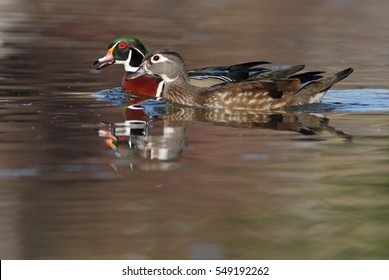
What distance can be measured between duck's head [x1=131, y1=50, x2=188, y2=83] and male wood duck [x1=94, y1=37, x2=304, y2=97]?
224mm

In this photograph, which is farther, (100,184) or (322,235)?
(100,184)

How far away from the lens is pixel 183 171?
31.3ft

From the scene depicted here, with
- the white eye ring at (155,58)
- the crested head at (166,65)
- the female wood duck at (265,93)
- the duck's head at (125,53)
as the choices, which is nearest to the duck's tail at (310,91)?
the female wood duck at (265,93)

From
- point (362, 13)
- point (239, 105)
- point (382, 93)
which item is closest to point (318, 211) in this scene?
point (239, 105)

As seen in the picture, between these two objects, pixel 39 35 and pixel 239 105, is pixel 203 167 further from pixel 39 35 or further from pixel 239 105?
pixel 39 35

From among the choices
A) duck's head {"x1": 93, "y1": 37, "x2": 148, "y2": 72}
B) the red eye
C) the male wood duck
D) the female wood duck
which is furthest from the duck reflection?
the red eye

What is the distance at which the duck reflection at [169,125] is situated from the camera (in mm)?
10602

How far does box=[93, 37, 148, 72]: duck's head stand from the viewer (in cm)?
1698

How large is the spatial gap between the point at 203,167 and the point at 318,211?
1.71 meters

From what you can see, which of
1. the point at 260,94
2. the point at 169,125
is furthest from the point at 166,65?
the point at 169,125

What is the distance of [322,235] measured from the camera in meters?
7.60

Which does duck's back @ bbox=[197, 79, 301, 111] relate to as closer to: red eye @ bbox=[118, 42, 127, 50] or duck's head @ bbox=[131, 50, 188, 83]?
duck's head @ bbox=[131, 50, 188, 83]

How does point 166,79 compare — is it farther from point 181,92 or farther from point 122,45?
point 122,45

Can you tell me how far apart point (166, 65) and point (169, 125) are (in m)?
2.40
